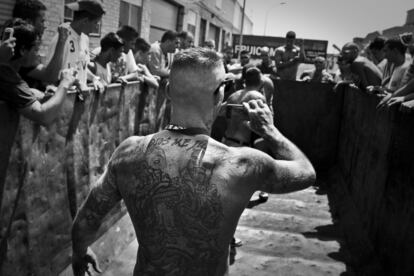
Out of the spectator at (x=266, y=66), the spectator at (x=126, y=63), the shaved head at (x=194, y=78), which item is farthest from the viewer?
the spectator at (x=266, y=66)

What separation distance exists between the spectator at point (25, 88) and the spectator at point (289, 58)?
7.80 meters

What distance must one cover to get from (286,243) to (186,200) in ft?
12.5

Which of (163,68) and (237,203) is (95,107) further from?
(163,68)

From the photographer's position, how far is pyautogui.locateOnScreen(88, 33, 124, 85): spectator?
5.58 meters

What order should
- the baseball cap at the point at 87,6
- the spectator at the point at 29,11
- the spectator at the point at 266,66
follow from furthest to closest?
the spectator at the point at 266,66
the baseball cap at the point at 87,6
the spectator at the point at 29,11

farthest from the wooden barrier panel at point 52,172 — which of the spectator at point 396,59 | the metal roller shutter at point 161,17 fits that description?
the metal roller shutter at point 161,17

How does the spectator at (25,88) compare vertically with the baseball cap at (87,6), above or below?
below

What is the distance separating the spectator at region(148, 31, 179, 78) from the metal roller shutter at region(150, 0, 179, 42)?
11933 millimetres

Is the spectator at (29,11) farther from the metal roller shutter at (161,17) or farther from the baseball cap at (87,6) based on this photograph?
the metal roller shutter at (161,17)

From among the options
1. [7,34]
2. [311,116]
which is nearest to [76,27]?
[7,34]

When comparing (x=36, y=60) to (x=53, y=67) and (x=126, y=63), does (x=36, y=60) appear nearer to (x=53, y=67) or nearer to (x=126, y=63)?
(x=53, y=67)

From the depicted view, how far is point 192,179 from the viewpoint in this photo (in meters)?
2.03

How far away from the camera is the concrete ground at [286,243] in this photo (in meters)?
4.75

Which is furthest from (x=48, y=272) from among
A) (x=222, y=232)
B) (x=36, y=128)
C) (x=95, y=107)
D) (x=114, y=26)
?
(x=114, y=26)
